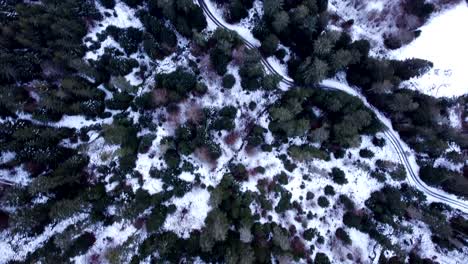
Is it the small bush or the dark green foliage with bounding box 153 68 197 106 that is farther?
the dark green foliage with bounding box 153 68 197 106

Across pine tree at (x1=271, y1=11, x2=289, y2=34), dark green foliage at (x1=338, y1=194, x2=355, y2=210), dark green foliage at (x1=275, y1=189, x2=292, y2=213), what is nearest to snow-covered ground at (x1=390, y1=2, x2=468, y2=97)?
pine tree at (x1=271, y1=11, x2=289, y2=34)

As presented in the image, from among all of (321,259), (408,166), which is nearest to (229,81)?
(321,259)

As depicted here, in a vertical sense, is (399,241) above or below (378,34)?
below

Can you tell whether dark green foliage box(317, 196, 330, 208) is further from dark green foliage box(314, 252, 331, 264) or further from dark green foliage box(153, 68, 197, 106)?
dark green foliage box(153, 68, 197, 106)

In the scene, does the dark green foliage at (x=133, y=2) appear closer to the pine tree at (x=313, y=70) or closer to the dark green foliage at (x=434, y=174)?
the pine tree at (x=313, y=70)

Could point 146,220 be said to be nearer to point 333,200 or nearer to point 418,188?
point 333,200

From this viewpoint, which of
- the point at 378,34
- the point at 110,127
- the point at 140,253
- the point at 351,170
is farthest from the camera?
the point at 378,34

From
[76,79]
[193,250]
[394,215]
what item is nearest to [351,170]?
[394,215]
